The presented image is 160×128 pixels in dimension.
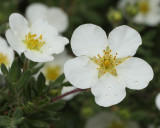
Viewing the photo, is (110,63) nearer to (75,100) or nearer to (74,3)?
(75,100)

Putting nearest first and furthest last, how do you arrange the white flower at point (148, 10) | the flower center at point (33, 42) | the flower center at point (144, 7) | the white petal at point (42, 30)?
the flower center at point (33, 42) → the white petal at point (42, 30) → the white flower at point (148, 10) → the flower center at point (144, 7)

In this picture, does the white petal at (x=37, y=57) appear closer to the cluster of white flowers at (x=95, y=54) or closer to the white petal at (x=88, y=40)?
the cluster of white flowers at (x=95, y=54)

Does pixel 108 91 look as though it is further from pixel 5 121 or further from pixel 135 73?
pixel 5 121

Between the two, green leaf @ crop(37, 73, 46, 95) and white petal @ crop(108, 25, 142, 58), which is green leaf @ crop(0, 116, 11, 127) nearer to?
green leaf @ crop(37, 73, 46, 95)

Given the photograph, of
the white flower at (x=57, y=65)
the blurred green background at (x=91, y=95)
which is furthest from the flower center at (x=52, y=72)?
the blurred green background at (x=91, y=95)

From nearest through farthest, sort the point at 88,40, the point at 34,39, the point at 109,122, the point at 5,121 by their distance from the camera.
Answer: the point at 5,121 < the point at 88,40 < the point at 34,39 < the point at 109,122

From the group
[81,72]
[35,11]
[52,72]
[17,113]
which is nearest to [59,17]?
[35,11]

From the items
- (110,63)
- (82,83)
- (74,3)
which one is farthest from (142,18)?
(82,83)
